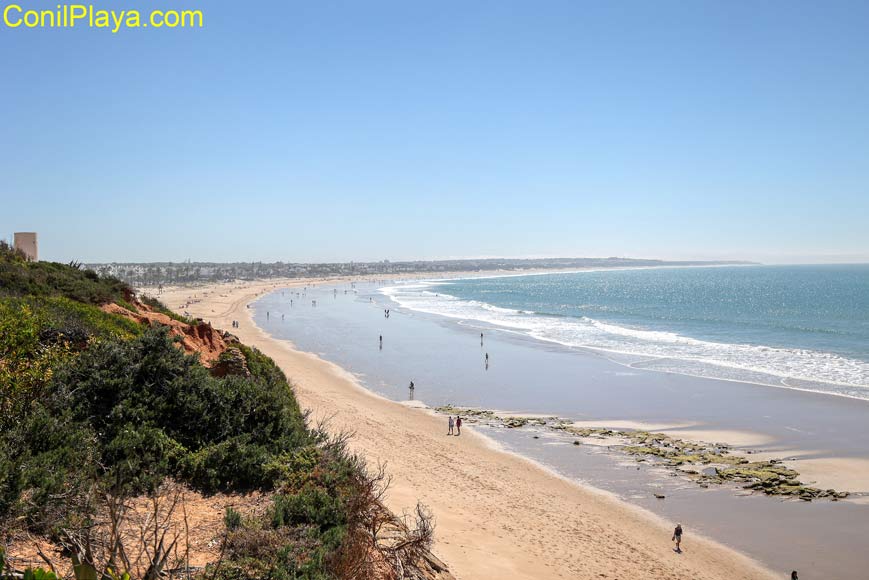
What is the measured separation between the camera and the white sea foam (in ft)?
89.8

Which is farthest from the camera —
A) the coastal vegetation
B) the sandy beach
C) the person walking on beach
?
the person walking on beach

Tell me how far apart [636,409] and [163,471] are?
1960cm

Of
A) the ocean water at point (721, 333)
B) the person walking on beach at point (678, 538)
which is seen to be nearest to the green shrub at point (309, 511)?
the person walking on beach at point (678, 538)

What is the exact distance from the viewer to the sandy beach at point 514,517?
1079 cm

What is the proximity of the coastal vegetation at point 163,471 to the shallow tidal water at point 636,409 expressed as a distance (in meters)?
8.77

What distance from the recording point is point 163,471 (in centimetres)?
759

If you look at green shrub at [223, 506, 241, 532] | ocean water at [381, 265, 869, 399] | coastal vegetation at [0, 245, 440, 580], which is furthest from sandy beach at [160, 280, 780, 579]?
ocean water at [381, 265, 869, 399]

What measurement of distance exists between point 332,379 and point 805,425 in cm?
2006

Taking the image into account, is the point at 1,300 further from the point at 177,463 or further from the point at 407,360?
the point at 407,360

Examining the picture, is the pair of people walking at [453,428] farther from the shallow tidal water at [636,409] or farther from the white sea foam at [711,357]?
the white sea foam at [711,357]

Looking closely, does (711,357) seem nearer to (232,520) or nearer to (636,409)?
(636,409)

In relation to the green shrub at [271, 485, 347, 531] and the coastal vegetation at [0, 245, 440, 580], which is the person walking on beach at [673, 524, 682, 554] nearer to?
the coastal vegetation at [0, 245, 440, 580]

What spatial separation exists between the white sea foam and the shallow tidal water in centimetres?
173

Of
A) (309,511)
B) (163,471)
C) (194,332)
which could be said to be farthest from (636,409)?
(163,471)
